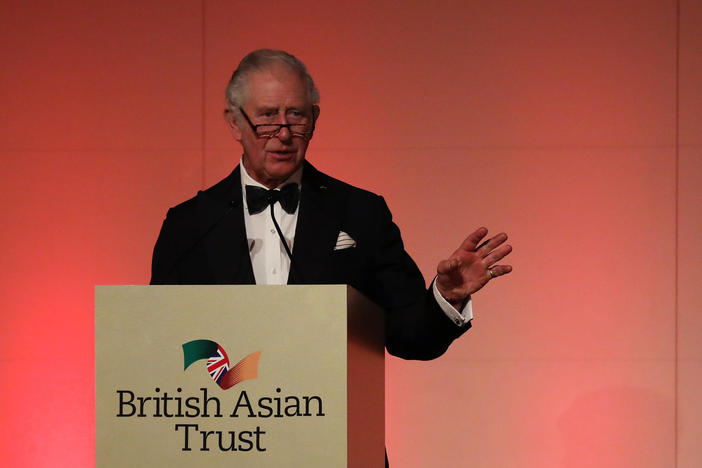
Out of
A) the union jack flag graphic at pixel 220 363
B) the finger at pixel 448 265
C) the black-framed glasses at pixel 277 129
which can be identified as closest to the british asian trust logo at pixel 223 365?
the union jack flag graphic at pixel 220 363

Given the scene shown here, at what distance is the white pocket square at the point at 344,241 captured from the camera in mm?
2004

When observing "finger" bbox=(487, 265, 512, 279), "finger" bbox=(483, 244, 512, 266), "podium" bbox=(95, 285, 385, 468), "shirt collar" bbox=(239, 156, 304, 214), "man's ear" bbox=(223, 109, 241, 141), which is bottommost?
"podium" bbox=(95, 285, 385, 468)

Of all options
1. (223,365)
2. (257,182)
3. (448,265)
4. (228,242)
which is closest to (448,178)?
(257,182)

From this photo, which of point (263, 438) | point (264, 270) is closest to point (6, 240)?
point (264, 270)

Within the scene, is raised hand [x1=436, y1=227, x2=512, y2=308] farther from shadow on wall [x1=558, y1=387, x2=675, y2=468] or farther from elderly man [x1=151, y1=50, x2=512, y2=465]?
shadow on wall [x1=558, y1=387, x2=675, y2=468]

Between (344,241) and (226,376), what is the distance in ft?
2.41

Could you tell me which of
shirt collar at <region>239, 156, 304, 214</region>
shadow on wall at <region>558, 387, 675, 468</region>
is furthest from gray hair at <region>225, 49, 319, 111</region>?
shadow on wall at <region>558, 387, 675, 468</region>

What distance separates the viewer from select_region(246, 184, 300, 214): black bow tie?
2014 millimetres

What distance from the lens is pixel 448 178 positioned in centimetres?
343

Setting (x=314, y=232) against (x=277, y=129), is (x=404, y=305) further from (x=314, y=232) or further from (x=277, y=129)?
(x=277, y=129)

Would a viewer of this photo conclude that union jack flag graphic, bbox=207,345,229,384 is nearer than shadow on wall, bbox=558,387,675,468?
Yes

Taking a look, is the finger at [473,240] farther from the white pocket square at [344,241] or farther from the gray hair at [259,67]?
the gray hair at [259,67]

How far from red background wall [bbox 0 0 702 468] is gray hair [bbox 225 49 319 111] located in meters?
1.42

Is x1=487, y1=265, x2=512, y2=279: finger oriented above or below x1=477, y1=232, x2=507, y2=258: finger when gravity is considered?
below
